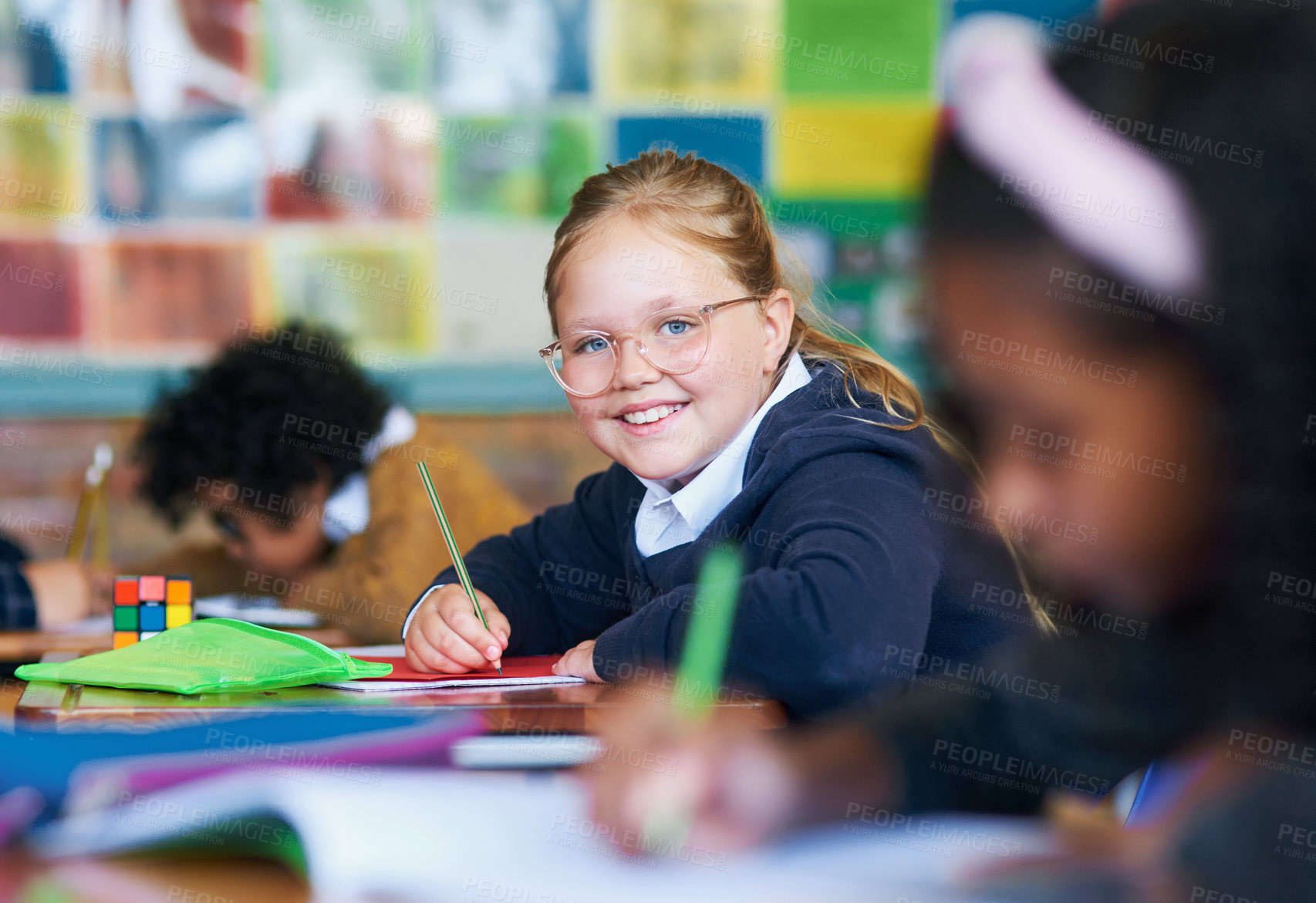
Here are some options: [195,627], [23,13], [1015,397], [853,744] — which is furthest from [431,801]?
[23,13]

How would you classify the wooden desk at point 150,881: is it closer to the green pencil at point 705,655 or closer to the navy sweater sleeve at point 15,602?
the green pencil at point 705,655

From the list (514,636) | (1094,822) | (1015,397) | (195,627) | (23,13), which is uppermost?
(23,13)

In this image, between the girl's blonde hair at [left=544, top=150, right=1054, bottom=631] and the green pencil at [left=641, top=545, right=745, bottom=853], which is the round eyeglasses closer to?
the girl's blonde hair at [left=544, top=150, right=1054, bottom=631]

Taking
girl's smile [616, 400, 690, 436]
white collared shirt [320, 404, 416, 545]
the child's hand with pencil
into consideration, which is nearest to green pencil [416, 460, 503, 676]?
the child's hand with pencil

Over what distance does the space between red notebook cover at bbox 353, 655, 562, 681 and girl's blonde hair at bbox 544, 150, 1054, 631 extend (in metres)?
0.37

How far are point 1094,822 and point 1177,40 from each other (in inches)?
11.7

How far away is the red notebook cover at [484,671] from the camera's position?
944mm

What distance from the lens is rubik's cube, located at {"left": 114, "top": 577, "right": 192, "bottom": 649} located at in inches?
48.5

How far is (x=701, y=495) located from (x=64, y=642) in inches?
28.6

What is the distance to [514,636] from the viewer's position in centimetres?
120

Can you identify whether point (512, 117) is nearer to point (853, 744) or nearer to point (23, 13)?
point (23, 13)

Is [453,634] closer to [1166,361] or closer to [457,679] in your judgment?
[457,679]

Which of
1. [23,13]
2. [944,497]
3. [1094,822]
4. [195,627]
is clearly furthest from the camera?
[23,13]

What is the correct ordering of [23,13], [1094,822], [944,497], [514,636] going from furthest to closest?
[23,13] → [514,636] → [944,497] → [1094,822]
